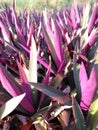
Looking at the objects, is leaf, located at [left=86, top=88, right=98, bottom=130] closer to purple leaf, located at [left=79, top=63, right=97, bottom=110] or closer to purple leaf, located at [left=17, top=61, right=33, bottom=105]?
purple leaf, located at [left=79, top=63, right=97, bottom=110]

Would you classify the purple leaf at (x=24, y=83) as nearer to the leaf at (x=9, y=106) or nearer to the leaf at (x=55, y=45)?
the leaf at (x=9, y=106)

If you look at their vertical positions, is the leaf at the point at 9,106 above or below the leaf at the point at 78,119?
above

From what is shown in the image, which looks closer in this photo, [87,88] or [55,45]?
[87,88]

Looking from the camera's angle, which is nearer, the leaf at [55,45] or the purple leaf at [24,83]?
the purple leaf at [24,83]

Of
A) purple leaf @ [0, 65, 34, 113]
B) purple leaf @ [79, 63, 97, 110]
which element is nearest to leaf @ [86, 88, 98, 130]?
purple leaf @ [79, 63, 97, 110]

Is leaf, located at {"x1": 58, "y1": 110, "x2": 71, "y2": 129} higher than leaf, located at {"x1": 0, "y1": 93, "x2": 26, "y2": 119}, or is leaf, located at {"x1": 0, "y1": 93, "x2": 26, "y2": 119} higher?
leaf, located at {"x1": 0, "y1": 93, "x2": 26, "y2": 119}

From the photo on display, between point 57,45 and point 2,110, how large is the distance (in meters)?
0.26

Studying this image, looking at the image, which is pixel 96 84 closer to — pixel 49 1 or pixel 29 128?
pixel 29 128

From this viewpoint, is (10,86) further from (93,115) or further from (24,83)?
(93,115)

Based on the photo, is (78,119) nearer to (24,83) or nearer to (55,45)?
(24,83)

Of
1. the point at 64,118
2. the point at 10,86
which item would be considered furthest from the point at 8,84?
the point at 64,118

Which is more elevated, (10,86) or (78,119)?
(10,86)

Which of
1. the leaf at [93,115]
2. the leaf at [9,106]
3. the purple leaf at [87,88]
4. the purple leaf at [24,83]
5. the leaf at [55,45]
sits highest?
the leaf at [55,45]

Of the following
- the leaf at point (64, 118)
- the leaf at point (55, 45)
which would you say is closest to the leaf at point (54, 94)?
the leaf at point (64, 118)
